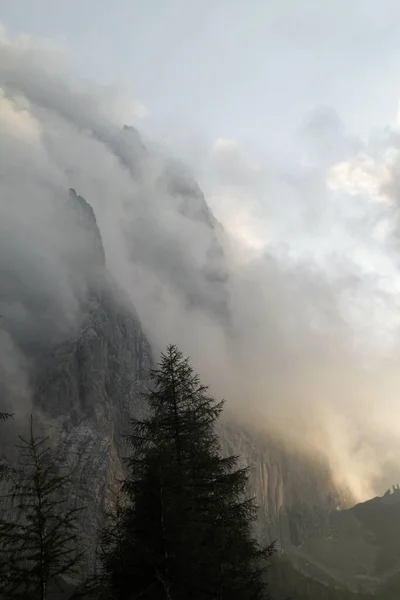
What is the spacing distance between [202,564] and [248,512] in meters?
3.75

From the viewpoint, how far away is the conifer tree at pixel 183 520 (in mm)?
14844

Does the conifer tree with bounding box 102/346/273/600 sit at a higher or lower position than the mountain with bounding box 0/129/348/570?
lower

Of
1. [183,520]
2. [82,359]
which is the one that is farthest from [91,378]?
[183,520]

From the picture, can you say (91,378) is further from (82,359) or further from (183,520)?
(183,520)

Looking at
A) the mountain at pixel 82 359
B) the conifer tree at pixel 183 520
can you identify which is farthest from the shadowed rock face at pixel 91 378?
the conifer tree at pixel 183 520

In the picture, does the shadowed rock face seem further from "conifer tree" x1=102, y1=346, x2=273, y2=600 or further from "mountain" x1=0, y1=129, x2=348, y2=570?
"conifer tree" x1=102, y1=346, x2=273, y2=600

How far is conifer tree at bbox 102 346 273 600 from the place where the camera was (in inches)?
584

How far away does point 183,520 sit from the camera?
50.2ft

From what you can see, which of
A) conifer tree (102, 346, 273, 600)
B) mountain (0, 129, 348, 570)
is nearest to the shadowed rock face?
mountain (0, 129, 348, 570)

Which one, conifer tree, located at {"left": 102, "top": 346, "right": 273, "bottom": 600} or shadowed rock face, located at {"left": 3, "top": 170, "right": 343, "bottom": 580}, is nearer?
conifer tree, located at {"left": 102, "top": 346, "right": 273, "bottom": 600}

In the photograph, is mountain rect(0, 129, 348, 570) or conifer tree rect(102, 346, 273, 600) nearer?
conifer tree rect(102, 346, 273, 600)

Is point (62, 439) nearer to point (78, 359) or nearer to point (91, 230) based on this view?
point (78, 359)

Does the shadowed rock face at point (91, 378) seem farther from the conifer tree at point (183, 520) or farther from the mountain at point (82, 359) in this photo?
the conifer tree at point (183, 520)

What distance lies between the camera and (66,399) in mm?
124062
